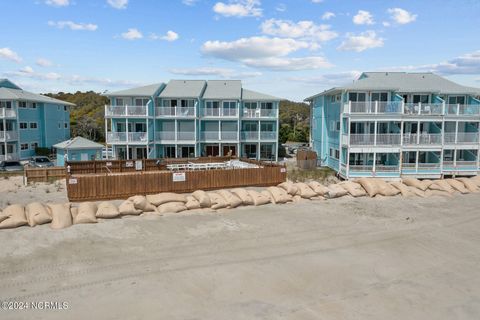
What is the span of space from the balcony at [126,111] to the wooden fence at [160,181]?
559 inches

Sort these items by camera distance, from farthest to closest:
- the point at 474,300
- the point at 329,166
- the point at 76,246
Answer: the point at 329,166
the point at 76,246
the point at 474,300

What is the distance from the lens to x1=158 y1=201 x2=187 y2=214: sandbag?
16953 millimetres

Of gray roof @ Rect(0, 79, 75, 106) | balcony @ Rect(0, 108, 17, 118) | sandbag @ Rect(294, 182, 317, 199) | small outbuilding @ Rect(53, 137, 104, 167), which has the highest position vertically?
gray roof @ Rect(0, 79, 75, 106)

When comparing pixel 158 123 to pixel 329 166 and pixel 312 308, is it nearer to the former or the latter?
pixel 329 166

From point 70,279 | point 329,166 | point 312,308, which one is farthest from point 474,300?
point 329,166

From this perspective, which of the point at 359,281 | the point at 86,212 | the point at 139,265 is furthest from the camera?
the point at 86,212

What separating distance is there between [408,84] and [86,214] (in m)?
29.1

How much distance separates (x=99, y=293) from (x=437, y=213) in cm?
1587

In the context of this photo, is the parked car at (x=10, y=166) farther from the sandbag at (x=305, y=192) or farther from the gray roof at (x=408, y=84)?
the gray roof at (x=408, y=84)

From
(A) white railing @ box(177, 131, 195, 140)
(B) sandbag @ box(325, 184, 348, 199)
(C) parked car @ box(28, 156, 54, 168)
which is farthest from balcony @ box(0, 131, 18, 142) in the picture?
(B) sandbag @ box(325, 184, 348, 199)

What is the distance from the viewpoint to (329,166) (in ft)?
116

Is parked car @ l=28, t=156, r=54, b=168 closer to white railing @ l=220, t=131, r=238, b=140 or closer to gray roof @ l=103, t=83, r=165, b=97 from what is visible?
gray roof @ l=103, t=83, r=165, b=97

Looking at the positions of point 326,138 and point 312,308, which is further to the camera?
point 326,138

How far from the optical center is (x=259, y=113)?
38.3 meters
